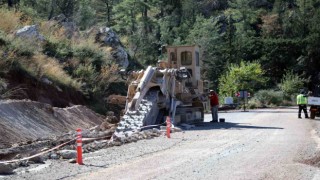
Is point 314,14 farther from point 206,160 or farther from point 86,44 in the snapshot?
point 206,160

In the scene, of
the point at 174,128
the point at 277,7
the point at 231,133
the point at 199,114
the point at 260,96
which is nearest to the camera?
the point at 231,133

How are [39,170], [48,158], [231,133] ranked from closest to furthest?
1. [39,170]
2. [48,158]
3. [231,133]

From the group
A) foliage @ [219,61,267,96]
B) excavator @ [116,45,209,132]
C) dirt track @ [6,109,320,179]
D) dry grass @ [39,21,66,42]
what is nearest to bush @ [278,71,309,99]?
foliage @ [219,61,267,96]

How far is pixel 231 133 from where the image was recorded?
21.5 meters

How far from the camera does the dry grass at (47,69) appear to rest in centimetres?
2581

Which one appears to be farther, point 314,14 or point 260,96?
point 314,14

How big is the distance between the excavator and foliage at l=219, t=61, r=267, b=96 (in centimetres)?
2984

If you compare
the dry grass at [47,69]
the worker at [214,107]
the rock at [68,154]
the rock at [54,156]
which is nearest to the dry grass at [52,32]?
the dry grass at [47,69]

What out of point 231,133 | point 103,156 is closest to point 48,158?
point 103,156

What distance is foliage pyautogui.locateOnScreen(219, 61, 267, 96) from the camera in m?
60.6

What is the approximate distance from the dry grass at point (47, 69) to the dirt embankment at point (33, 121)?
282cm

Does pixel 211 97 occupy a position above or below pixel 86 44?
below

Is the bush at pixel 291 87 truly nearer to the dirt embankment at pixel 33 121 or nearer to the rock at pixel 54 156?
the dirt embankment at pixel 33 121

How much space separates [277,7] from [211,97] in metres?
61.4
